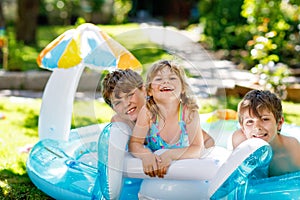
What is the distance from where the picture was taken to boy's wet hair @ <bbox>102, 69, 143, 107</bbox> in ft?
9.32

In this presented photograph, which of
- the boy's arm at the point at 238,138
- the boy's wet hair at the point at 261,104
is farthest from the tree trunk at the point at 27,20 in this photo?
the boy's wet hair at the point at 261,104

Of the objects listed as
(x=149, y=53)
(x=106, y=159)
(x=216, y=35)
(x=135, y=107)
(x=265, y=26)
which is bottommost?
(x=216, y=35)

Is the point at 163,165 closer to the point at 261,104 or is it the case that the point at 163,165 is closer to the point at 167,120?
the point at 167,120

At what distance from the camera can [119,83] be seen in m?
2.88

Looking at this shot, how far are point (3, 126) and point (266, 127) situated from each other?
9.65 feet

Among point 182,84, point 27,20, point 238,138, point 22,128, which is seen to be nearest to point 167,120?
point 182,84

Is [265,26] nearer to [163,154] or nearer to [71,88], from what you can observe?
[71,88]

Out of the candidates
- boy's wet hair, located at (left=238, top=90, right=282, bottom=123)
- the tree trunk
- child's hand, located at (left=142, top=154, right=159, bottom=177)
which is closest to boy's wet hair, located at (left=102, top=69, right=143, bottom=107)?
child's hand, located at (left=142, top=154, right=159, bottom=177)

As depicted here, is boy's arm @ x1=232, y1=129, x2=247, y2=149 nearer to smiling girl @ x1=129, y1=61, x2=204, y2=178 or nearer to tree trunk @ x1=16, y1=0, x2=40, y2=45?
smiling girl @ x1=129, y1=61, x2=204, y2=178

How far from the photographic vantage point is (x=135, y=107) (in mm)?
2865

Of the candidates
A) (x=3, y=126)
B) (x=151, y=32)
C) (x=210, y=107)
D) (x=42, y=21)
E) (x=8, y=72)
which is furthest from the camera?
(x=42, y=21)

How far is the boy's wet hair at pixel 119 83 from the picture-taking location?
9.32 ft

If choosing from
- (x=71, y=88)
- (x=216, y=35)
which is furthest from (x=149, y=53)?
(x=216, y=35)

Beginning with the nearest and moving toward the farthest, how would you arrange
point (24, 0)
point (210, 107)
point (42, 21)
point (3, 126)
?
1. point (210, 107)
2. point (3, 126)
3. point (24, 0)
4. point (42, 21)
